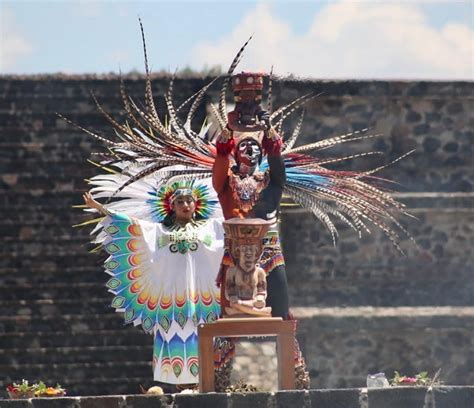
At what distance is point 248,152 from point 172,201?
1659 millimetres

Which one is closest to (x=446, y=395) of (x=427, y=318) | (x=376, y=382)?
→ (x=376, y=382)

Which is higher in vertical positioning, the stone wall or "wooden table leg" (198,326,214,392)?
the stone wall

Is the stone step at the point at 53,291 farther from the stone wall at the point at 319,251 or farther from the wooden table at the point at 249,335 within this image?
the wooden table at the point at 249,335

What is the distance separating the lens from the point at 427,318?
2530cm

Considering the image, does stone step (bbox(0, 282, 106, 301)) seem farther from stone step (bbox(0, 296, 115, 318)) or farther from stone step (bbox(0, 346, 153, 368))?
stone step (bbox(0, 346, 153, 368))

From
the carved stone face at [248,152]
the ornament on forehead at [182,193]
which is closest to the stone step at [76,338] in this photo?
the ornament on forehead at [182,193]

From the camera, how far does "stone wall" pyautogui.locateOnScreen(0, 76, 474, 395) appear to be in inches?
960

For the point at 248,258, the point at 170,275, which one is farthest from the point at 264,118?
the point at 170,275

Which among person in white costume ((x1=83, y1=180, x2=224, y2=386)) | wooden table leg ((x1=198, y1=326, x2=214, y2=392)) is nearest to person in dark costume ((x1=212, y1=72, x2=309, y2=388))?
wooden table leg ((x1=198, y1=326, x2=214, y2=392))

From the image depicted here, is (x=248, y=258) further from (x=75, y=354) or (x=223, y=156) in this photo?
(x=75, y=354)

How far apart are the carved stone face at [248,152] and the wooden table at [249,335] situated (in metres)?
1.39

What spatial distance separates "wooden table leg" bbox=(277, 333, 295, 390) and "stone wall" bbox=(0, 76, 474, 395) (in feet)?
22.5

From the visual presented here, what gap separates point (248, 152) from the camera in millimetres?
17781

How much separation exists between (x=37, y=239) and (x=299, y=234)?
295 cm
